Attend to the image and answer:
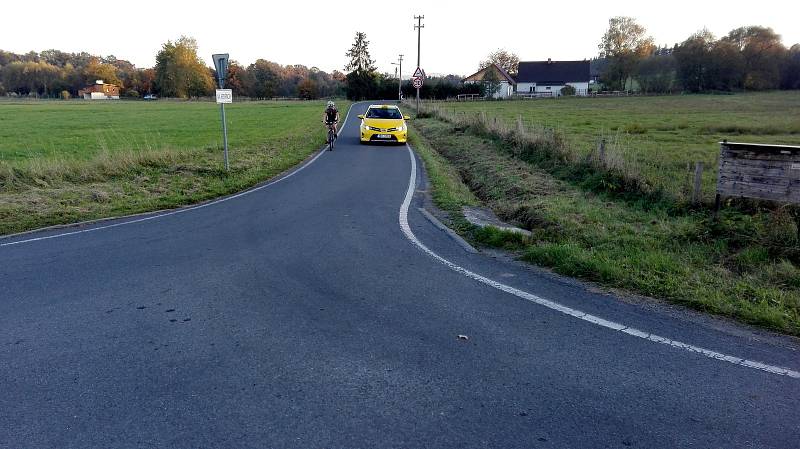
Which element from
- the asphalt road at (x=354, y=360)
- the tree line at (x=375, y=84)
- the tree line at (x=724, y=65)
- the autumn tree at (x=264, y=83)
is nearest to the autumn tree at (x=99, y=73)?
the autumn tree at (x=264, y=83)

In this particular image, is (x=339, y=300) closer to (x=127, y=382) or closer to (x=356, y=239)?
(x=127, y=382)

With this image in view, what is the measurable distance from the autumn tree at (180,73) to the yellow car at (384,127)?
340ft

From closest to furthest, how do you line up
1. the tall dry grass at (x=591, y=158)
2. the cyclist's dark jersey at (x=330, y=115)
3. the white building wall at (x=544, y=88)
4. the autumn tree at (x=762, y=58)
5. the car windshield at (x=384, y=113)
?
the tall dry grass at (x=591, y=158), the cyclist's dark jersey at (x=330, y=115), the car windshield at (x=384, y=113), the autumn tree at (x=762, y=58), the white building wall at (x=544, y=88)

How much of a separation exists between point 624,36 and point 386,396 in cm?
10816

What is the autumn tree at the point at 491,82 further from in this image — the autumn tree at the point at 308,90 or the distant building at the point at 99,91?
the distant building at the point at 99,91

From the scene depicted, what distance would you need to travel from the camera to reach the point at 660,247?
709 centimetres

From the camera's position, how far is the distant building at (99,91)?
123 m

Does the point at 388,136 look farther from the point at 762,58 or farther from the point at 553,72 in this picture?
the point at 553,72

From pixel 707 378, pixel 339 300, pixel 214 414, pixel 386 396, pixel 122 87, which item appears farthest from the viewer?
pixel 122 87

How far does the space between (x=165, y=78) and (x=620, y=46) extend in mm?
90760

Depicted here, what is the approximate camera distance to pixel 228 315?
4.93 m

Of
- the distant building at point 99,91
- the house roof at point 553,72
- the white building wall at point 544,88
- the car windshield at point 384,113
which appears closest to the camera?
the car windshield at point 384,113

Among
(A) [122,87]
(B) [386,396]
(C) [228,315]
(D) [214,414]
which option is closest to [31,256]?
(C) [228,315]

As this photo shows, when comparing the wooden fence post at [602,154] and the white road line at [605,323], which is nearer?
the white road line at [605,323]
